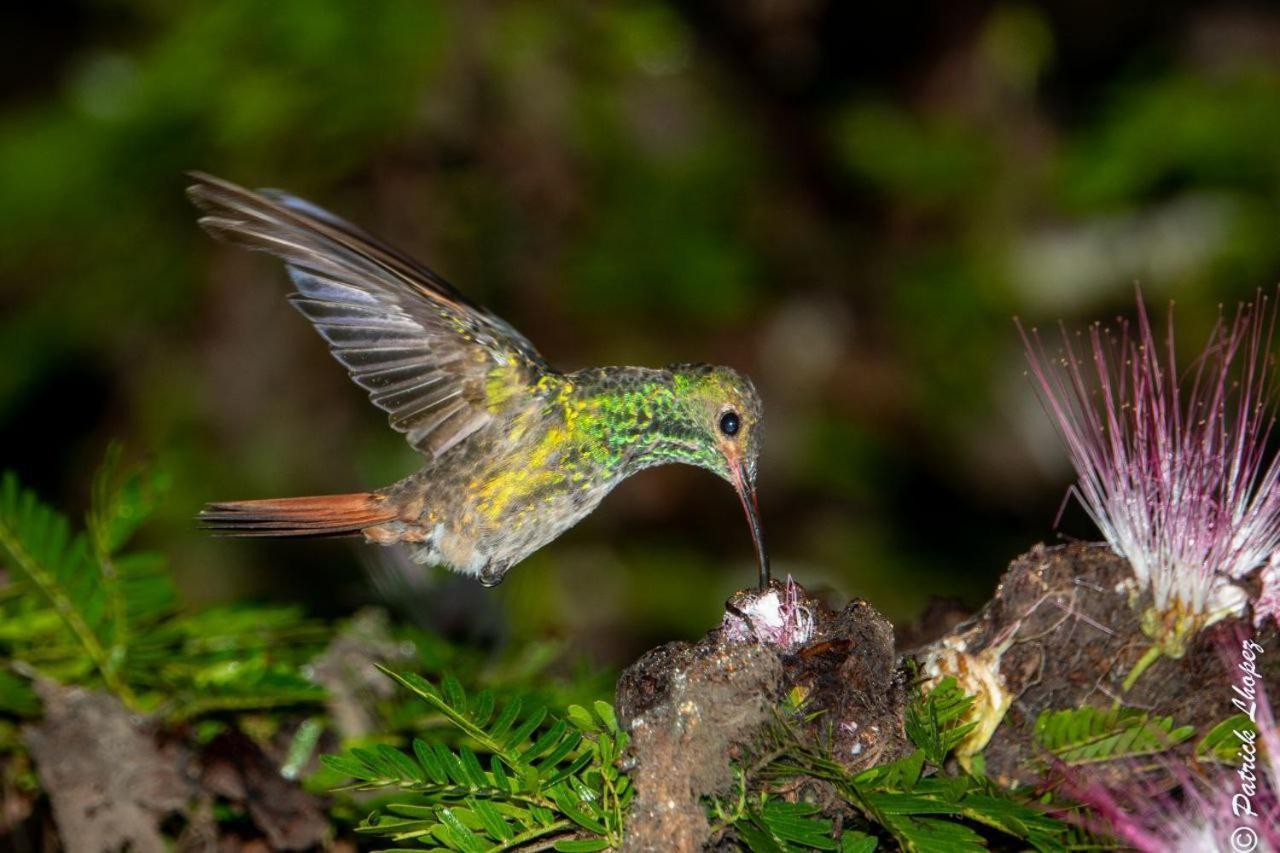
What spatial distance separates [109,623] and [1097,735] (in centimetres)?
213

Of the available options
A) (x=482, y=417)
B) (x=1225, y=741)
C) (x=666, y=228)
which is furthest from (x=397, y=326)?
(x=666, y=228)

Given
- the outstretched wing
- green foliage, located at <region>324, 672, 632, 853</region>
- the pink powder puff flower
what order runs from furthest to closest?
the outstretched wing
the pink powder puff flower
green foliage, located at <region>324, 672, 632, 853</region>

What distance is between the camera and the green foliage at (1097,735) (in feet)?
6.92

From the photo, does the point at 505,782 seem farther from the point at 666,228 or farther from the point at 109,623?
the point at 666,228

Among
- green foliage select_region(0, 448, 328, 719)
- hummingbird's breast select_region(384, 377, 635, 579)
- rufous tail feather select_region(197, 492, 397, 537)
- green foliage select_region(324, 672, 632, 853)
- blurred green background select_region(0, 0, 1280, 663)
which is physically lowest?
green foliage select_region(324, 672, 632, 853)

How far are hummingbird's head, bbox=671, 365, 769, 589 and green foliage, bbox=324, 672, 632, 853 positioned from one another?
1.16 metres

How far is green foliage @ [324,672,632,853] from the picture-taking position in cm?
196

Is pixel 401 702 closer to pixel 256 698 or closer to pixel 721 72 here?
pixel 256 698

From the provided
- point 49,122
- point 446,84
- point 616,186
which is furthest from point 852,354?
point 49,122

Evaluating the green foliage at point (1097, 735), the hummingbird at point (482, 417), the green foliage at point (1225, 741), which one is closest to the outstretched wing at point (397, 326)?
the hummingbird at point (482, 417)

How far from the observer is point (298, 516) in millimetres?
2949

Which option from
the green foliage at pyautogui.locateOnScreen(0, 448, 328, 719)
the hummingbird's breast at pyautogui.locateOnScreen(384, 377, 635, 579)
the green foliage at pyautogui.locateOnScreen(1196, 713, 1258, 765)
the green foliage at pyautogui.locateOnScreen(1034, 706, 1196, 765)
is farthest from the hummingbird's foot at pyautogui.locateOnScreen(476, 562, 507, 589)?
the green foliage at pyautogui.locateOnScreen(1196, 713, 1258, 765)

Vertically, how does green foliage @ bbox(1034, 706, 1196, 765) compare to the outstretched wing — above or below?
below

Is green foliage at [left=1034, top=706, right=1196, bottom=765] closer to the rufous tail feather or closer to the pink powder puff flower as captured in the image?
the pink powder puff flower
